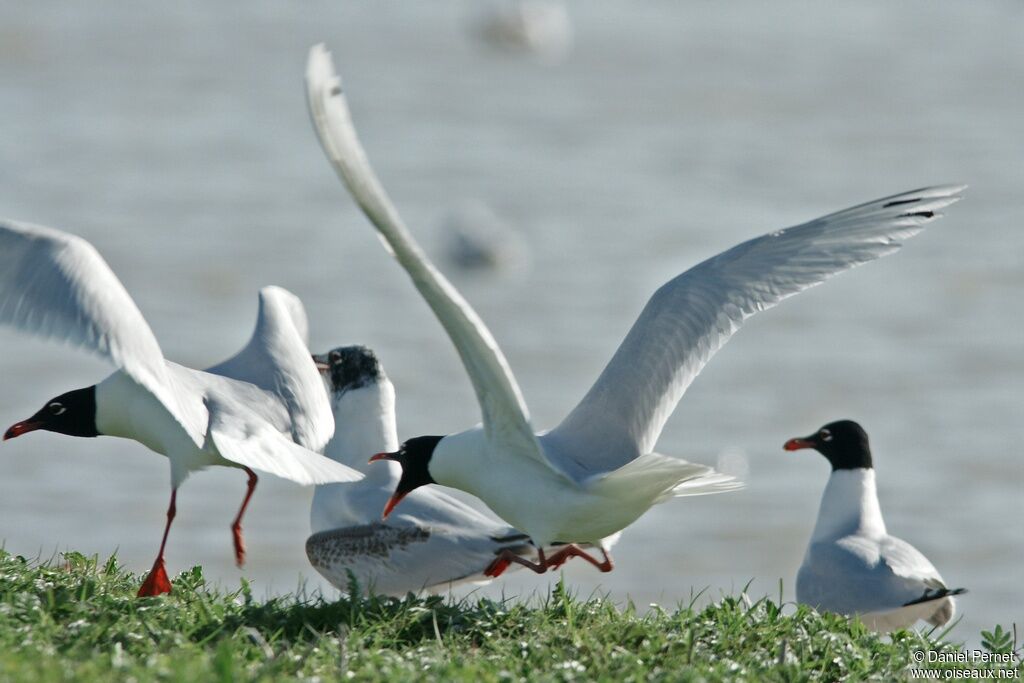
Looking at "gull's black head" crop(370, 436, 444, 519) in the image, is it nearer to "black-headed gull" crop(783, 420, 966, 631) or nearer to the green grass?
the green grass

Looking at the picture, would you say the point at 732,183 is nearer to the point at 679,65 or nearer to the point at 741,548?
the point at 679,65

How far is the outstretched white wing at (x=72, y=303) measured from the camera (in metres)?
5.52

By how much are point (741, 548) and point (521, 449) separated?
20.6 feet

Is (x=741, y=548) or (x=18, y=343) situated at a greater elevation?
(x=18, y=343)

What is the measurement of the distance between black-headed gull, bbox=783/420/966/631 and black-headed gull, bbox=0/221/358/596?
2.31m

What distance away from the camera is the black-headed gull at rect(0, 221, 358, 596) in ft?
18.3

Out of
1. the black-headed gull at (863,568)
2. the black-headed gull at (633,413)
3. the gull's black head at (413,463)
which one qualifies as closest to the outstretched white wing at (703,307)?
the black-headed gull at (633,413)

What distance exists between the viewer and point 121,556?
10.7 meters

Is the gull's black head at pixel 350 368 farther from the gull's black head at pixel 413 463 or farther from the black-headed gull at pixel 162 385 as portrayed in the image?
the gull's black head at pixel 413 463

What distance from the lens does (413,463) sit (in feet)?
21.3

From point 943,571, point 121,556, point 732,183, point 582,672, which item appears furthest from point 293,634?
point 732,183

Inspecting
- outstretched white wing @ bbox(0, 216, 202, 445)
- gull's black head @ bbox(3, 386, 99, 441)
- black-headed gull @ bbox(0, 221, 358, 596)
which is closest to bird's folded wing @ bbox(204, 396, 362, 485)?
black-headed gull @ bbox(0, 221, 358, 596)

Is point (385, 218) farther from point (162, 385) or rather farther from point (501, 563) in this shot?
point (501, 563)

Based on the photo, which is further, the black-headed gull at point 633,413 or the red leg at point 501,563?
the red leg at point 501,563
